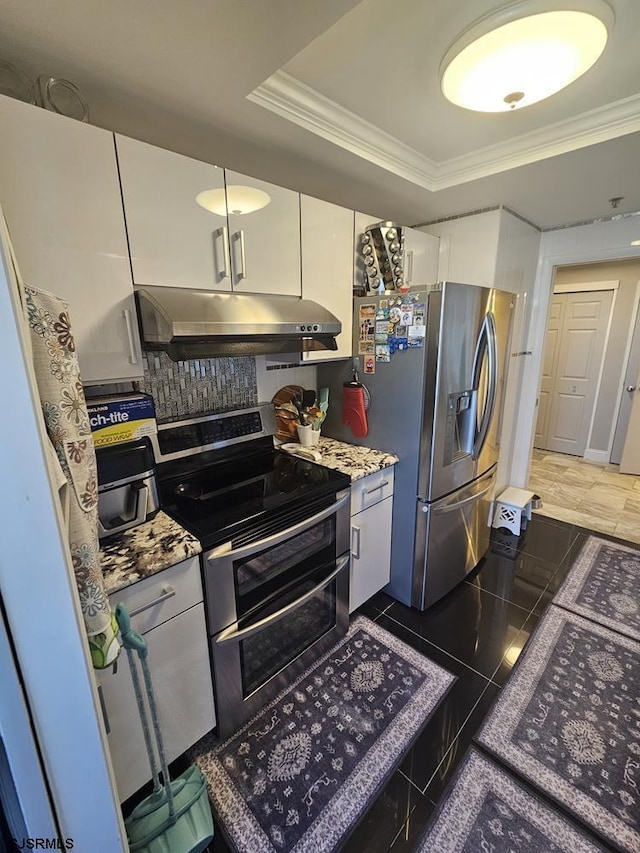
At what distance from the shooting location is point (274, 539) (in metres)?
1.37

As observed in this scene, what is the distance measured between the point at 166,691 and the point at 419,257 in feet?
8.43

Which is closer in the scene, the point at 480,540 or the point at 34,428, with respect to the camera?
→ the point at 34,428

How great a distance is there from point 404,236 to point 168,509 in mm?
1917

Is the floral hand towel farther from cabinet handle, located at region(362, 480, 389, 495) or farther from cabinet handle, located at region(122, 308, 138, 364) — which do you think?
cabinet handle, located at region(362, 480, 389, 495)

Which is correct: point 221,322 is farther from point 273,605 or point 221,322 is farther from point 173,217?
point 273,605

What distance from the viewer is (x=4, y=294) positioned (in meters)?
0.47

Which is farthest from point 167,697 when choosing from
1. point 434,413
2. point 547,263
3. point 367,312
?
point 547,263

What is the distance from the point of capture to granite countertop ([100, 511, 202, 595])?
105cm

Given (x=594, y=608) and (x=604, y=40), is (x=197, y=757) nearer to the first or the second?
(x=594, y=608)

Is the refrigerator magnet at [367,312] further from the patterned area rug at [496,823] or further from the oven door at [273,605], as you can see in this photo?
the patterned area rug at [496,823]

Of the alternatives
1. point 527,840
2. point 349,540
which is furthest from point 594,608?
point 349,540

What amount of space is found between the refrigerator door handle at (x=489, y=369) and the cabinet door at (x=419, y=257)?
0.51 metres

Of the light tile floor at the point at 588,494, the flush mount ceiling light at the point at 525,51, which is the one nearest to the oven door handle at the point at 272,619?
the flush mount ceiling light at the point at 525,51

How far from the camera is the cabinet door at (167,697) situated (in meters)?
1.08
